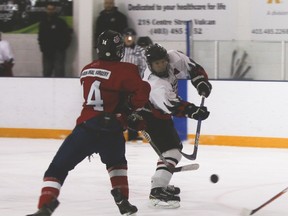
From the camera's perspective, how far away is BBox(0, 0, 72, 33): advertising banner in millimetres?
10109

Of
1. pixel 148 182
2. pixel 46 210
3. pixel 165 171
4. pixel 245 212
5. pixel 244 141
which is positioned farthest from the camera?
pixel 244 141

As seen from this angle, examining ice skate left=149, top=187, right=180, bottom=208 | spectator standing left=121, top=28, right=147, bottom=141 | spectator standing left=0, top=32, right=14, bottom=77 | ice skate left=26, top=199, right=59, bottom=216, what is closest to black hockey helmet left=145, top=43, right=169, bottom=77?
ice skate left=149, top=187, right=180, bottom=208

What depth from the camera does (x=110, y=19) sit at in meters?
9.44

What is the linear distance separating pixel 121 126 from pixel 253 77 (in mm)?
4329

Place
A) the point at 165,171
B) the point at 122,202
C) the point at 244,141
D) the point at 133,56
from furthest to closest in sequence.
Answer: the point at 133,56
the point at 244,141
the point at 165,171
the point at 122,202

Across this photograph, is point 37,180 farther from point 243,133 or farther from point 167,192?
point 243,133

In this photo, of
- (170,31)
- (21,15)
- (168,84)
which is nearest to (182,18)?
(170,31)

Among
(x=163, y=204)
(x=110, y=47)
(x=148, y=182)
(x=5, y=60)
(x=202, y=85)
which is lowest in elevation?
(x=148, y=182)

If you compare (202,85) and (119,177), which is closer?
(119,177)

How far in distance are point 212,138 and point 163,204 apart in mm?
3432

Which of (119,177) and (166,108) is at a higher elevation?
(166,108)

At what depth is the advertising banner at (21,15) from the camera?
10109 mm

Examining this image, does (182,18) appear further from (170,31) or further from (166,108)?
(166,108)

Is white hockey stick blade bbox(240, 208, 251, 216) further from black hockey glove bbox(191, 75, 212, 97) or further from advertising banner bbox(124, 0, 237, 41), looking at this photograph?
advertising banner bbox(124, 0, 237, 41)
